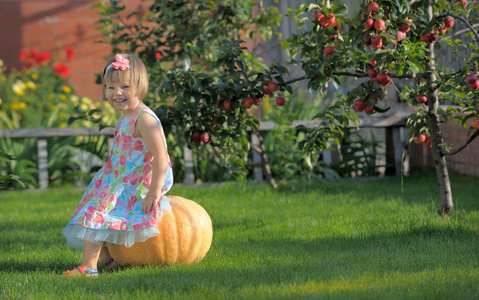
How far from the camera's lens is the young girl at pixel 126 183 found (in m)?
3.20

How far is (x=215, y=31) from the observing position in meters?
6.19

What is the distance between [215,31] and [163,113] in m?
2.17

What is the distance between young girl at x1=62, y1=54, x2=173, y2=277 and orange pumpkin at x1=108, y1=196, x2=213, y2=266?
0.29 feet

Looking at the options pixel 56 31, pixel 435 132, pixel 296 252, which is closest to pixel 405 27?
pixel 435 132

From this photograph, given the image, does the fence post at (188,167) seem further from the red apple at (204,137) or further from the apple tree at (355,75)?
the red apple at (204,137)

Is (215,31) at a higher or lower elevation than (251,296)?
higher

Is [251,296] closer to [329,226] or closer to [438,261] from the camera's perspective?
[438,261]

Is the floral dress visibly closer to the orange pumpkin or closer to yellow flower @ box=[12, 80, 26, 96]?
the orange pumpkin

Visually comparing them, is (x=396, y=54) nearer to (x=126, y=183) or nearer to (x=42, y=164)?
(x=126, y=183)

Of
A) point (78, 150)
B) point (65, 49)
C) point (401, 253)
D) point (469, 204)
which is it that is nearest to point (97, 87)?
point (65, 49)

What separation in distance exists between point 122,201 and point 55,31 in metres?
8.16

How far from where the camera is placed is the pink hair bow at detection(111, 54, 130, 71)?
327cm

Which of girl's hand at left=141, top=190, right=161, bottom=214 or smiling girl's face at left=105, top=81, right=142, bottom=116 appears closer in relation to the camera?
girl's hand at left=141, top=190, right=161, bottom=214

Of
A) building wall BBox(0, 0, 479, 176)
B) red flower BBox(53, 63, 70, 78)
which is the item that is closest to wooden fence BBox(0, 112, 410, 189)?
red flower BBox(53, 63, 70, 78)
